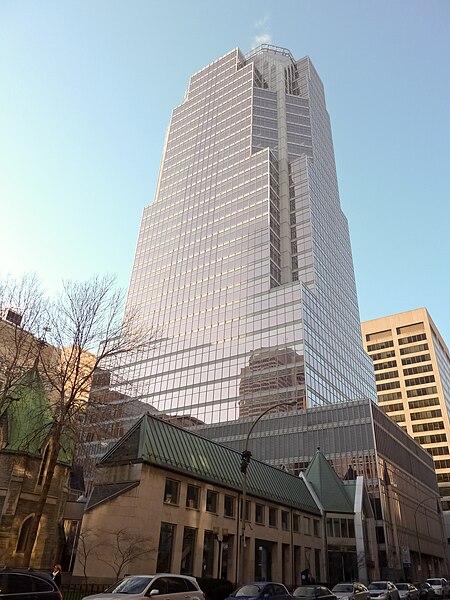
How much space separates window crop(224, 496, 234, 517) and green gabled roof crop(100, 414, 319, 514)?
2.77 feet

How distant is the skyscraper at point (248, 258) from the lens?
86375 millimetres

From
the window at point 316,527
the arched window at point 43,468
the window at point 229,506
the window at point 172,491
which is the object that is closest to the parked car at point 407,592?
the window at point 316,527

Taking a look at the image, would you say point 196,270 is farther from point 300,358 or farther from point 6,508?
point 6,508

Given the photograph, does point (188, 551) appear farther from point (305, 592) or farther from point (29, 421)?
point (29, 421)

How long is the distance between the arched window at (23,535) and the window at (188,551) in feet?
33.3

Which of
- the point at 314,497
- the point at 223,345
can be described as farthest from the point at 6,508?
the point at 223,345

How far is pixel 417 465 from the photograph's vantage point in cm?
8481

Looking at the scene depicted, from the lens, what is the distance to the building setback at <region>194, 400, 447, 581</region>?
2418 inches

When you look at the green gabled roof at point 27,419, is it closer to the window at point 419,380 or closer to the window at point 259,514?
the window at point 259,514

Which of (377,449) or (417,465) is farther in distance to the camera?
(417,465)

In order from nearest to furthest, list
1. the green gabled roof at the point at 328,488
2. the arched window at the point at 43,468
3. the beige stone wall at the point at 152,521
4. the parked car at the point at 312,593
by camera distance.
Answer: the parked car at the point at 312,593
the beige stone wall at the point at 152,521
the arched window at the point at 43,468
the green gabled roof at the point at 328,488

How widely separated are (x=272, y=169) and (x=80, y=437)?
10022cm

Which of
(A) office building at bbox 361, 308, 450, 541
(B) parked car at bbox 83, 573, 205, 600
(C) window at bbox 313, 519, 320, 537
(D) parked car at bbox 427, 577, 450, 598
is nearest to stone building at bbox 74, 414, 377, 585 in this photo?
(C) window at bbox 313, 519, 320, 537

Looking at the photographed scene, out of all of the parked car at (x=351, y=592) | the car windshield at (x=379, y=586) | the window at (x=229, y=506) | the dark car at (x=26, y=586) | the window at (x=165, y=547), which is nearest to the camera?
the dark car at (x=26, y=586)
